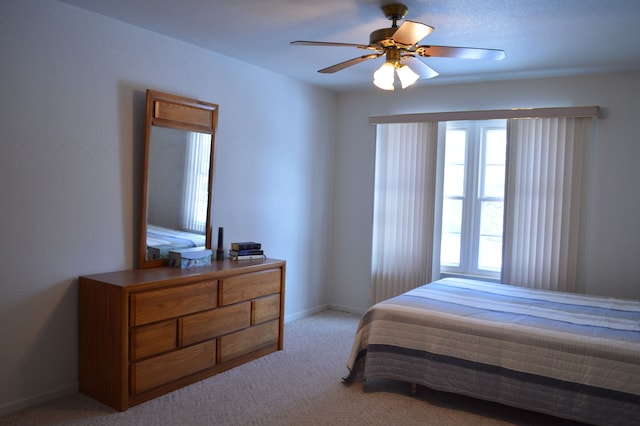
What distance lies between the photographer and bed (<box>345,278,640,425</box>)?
8.53 ft

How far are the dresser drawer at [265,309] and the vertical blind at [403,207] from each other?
4.92ft

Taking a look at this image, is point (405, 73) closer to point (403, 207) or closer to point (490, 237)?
point (403, 207)

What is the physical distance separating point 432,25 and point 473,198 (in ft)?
6.82

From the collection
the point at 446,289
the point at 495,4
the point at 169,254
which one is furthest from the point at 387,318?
the point at 495,4

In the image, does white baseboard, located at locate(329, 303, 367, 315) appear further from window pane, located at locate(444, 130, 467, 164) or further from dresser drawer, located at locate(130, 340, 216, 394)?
dresser drawer, located at locate(130, 340, 216, 394)

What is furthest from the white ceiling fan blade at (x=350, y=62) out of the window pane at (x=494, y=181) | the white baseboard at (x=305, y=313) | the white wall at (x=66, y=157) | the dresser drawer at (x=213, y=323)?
the white baseboard at (x=305, y=313)

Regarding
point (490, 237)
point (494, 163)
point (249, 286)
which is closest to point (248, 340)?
point (249, 286)

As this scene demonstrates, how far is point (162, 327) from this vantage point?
308cm

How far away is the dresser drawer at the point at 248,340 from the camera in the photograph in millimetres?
3566

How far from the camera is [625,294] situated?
408 centimetres

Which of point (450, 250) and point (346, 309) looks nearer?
point (450, 250)

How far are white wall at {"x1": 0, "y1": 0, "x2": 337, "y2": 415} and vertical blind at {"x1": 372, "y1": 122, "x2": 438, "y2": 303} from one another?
1740 millimetres

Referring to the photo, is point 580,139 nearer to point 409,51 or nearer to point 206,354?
point 409,51

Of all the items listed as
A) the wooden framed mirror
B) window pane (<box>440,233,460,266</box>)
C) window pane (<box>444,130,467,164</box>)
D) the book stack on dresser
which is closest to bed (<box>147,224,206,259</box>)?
the wooden framed mirror
